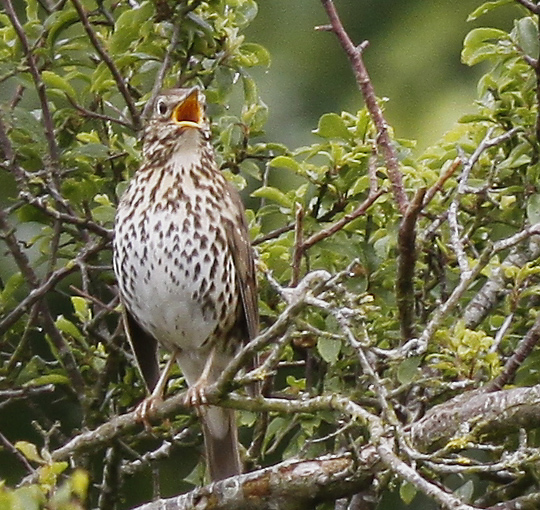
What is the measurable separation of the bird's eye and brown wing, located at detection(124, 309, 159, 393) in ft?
2.15

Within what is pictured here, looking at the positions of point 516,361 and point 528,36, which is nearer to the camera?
point 516,361

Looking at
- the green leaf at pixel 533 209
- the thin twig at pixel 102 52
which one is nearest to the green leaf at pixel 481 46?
the green leaf at pixel 533 209

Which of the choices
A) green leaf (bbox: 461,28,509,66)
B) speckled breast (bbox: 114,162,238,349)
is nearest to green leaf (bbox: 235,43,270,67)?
speckled breast (bbox: 114,162,238,349)

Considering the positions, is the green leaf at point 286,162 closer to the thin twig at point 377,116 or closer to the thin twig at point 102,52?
the thin twig at point 377,116

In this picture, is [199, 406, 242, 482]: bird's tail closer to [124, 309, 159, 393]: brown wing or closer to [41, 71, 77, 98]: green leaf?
[124, 309, 159, 393]: brown wing

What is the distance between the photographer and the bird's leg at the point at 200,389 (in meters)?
4.10

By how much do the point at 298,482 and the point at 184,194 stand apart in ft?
4.13

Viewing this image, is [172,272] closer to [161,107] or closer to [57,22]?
[161,107]

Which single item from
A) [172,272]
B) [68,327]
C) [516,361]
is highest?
[172,272]

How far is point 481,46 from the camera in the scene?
14.5ft

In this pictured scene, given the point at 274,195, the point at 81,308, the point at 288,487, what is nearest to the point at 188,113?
the point at 274,195

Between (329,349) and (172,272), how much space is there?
76 cm

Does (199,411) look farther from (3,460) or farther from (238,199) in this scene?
(3,460)

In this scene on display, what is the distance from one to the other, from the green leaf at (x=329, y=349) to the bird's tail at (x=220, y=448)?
667mm
